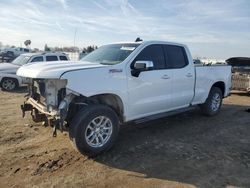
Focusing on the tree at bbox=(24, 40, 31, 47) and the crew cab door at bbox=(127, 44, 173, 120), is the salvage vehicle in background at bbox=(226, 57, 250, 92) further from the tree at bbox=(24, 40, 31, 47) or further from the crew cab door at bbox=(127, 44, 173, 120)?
the tree at bbox=(24, 40, 31, 47)

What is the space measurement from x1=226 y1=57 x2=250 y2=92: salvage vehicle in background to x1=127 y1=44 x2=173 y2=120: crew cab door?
26.0 ft

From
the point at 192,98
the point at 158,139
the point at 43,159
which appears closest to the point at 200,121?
the point at 192,98

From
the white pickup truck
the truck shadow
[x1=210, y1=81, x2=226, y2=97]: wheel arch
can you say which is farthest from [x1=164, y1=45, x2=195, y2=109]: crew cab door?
[x1=210, y1=81, x2=226, y2=97]: wheel arch

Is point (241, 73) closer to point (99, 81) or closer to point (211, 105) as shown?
point (211, 105)

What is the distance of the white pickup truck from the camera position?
514 centimetres

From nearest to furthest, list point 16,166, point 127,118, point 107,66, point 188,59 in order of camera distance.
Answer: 1. point 16,166
2. point 107,66
3. point 127,118
4. point 188,59

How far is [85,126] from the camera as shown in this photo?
5.18 m

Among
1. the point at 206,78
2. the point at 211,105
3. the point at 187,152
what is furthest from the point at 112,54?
the point at 211,105

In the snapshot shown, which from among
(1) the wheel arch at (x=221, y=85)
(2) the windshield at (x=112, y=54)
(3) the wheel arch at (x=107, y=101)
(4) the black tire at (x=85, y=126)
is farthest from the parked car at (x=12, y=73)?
(4) the black tire at (x=85, y=126)

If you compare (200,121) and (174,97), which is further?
(200,121)

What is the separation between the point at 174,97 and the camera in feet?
23.2

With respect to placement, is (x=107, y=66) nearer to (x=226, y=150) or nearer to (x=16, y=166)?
(x=16, y=166)

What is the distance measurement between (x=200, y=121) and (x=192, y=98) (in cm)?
74

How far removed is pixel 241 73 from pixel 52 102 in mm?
11921
